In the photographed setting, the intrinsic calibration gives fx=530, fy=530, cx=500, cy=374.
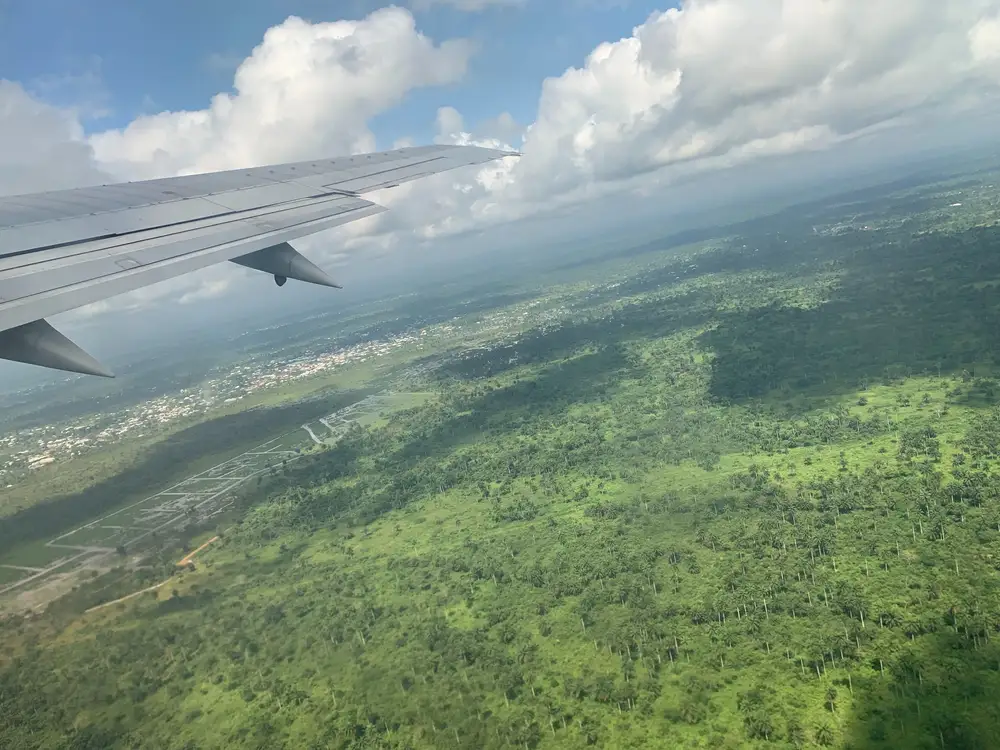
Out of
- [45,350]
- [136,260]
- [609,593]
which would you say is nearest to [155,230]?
[136,260]

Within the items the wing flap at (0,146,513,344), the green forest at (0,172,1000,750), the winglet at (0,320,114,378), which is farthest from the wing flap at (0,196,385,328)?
the green forest at (0,172,1000,750)

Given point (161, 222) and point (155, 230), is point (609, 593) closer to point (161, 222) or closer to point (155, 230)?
point (161, 222)

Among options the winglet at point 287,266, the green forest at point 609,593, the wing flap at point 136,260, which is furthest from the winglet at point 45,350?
the green forest at point 609,593

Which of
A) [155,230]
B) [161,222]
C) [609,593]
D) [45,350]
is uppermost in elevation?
[161,222]

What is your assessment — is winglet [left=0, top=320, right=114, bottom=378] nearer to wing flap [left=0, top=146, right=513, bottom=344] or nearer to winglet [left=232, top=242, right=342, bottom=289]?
wing flap [left=0, top=146, right=513, bottom=344]

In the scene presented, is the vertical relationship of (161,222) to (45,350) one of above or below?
above

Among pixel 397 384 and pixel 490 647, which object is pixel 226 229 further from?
pixel 397 384

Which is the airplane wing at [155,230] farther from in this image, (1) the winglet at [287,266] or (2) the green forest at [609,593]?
(2) the green forest at [609,593]
